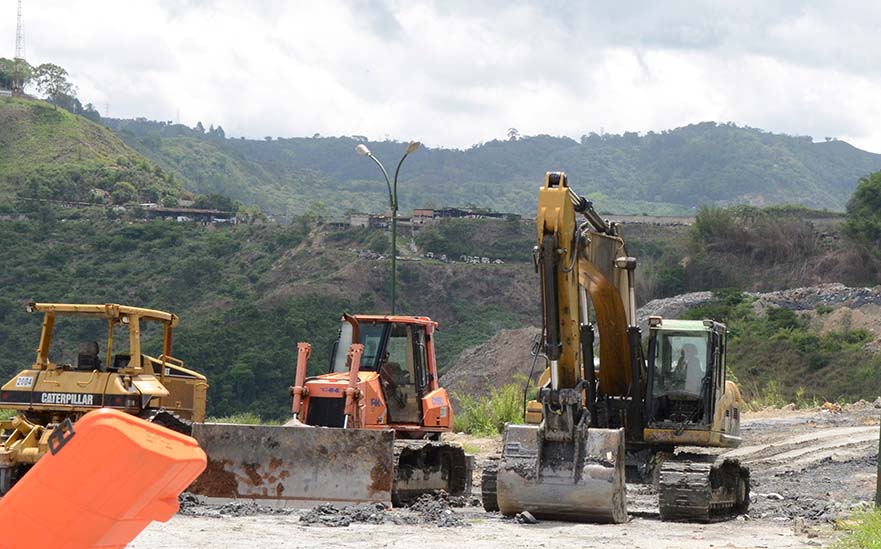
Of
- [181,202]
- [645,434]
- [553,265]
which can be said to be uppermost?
[181,202]

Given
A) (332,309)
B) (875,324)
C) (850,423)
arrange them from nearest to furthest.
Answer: (850,423) < (875,324) < (332,309)

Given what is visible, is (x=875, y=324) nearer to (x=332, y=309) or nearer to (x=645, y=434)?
(x=332, y=309)

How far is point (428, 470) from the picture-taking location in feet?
54.1

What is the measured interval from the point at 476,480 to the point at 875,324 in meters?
41.9

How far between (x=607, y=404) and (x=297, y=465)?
143 inches

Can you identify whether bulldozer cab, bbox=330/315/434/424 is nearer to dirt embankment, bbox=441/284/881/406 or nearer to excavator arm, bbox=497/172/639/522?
excavator arm, bbox=497/172/639/522

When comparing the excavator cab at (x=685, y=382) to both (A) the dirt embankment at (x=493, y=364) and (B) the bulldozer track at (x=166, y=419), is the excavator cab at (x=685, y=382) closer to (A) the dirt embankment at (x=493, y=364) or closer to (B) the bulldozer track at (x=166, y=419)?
(B) the bulldozer track at (x=166, y=419)

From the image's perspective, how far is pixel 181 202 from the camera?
9606 cm

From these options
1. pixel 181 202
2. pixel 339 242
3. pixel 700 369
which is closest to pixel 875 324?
pixel 339 242

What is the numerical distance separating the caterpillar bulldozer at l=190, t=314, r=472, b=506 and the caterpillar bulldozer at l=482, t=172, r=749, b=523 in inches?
56.0

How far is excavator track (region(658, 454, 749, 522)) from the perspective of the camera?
13.9 meters

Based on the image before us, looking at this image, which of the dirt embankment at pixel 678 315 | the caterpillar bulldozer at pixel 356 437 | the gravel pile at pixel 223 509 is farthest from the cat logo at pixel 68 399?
the dirt embankment at pixel 678 315

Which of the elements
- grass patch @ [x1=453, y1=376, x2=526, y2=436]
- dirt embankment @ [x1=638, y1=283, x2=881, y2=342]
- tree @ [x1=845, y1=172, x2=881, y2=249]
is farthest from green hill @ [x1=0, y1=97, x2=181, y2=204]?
grass patch @ [x1=453, y1=376, x2=526, y2=436]

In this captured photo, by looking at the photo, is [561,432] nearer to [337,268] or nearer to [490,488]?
[490,488]
